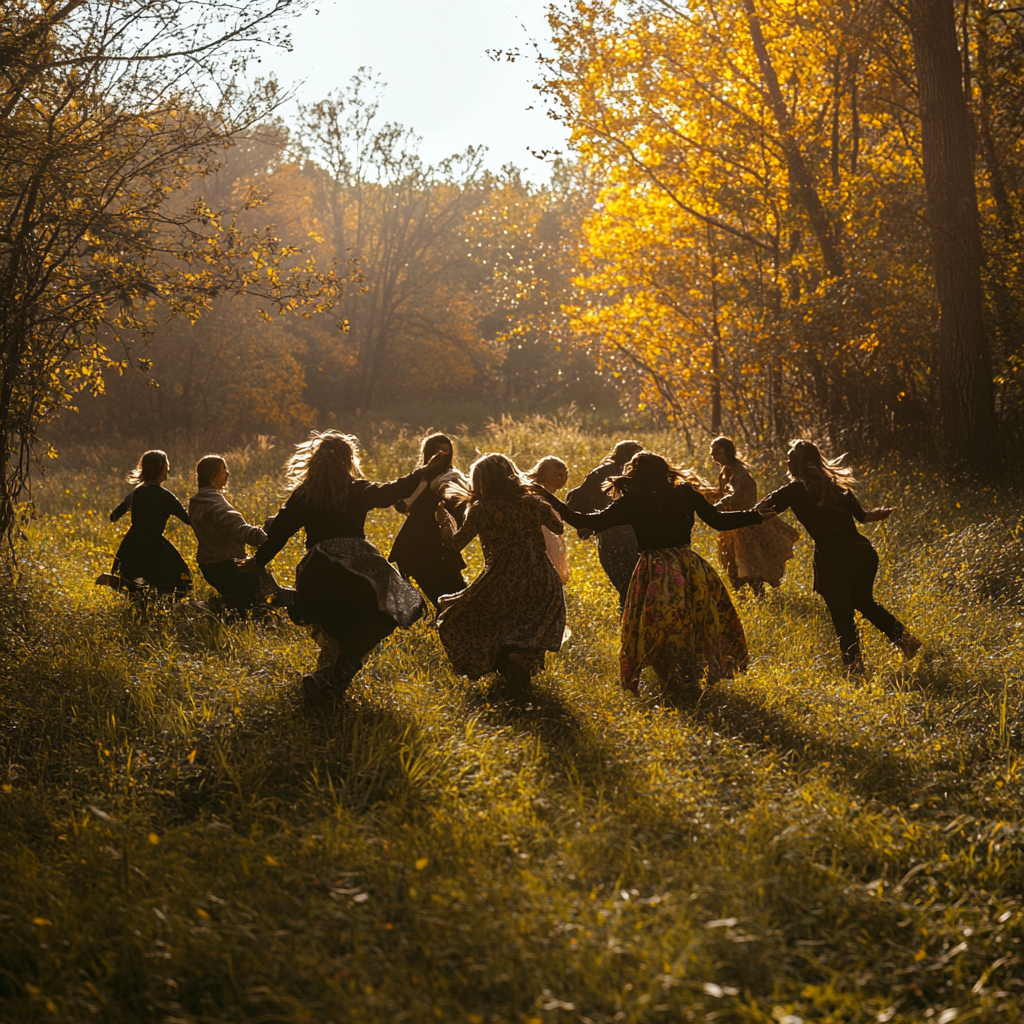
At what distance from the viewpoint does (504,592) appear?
18.7ft

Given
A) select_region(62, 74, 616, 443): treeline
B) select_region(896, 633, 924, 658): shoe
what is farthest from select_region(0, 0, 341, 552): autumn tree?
select_region(62, 74, 616, 443): treeline

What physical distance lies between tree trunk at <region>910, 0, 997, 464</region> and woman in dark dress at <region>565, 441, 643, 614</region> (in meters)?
6.11

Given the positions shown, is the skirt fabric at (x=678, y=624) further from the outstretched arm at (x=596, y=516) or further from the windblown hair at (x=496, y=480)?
the windblown hair at (x=496, y=480)

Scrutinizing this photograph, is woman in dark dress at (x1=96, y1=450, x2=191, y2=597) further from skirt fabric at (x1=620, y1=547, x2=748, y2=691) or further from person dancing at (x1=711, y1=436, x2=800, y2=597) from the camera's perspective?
person dancing at (x1=711, y1=436, x2=800, y2=597)

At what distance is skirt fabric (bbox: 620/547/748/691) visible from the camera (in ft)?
18.8

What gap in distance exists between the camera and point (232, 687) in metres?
5.60

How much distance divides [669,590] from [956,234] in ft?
27.6

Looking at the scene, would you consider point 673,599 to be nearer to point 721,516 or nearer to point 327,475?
point 721,516

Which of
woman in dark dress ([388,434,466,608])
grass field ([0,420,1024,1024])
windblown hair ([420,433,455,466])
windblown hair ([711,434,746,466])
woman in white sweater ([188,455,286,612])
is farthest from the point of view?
windblown hair ([711,434,746,466])

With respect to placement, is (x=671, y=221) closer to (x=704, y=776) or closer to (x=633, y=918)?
(x=704, y=776)

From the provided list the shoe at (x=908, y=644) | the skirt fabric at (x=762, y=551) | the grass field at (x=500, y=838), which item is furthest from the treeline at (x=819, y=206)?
the grass field at (x=500, y=838)

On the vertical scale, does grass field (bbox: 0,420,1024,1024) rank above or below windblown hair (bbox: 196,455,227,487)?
below

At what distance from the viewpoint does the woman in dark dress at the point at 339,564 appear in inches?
208

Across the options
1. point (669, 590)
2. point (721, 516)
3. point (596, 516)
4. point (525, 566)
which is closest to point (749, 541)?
point (721, 516)
